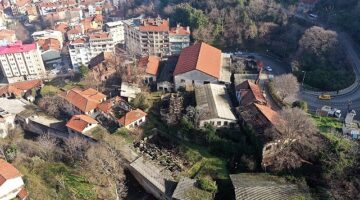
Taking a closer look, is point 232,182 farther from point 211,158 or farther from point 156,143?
point 156,143

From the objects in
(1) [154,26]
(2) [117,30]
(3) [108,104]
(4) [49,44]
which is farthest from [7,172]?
(2) [117,30]

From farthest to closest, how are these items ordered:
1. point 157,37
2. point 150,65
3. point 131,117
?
point 157,37 < point 150,65 < point 131,117

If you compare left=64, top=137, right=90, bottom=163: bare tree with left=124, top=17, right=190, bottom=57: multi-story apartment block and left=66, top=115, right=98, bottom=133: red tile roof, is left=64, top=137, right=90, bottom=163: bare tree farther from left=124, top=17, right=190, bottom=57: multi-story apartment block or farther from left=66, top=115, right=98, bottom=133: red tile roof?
left=124, top=17, right=190, bottom=57: multi-story apartment block

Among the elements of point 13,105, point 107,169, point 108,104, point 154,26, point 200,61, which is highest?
point 154,26

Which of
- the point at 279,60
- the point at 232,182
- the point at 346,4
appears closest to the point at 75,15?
the point at 279,60

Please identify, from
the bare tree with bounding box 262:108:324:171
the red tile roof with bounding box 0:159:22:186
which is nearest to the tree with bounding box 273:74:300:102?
the bare tree with bounding box 262:108:324:171

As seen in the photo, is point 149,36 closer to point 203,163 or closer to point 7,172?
point 203,163
